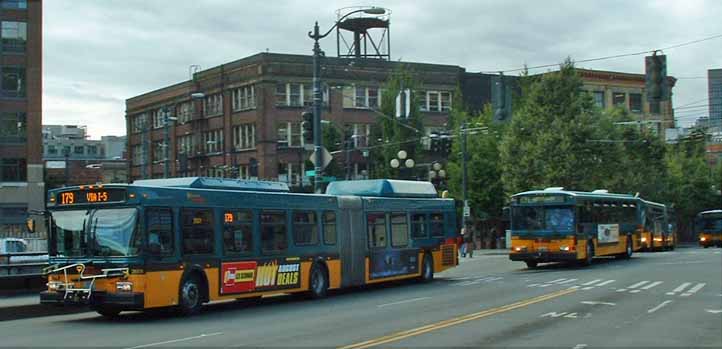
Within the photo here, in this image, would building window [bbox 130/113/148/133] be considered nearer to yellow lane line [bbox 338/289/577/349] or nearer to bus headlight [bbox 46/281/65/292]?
yellow lane line [bbox 338/289/577/349]

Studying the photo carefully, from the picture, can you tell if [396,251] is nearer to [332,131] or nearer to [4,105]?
[332,131]

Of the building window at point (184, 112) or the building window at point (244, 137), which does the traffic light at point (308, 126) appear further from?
the building window at point (184, 112)

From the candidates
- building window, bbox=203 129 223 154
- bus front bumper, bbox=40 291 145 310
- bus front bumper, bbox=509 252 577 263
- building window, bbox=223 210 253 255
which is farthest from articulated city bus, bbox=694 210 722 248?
bus front bumper, bbox=40 291 145 310

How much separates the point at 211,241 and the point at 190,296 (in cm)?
141

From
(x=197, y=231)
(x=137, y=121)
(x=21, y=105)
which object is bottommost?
(x=197, y=231)

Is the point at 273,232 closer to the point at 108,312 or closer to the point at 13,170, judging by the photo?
the point at 108,312

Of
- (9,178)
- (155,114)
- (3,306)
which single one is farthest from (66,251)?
(155,114)

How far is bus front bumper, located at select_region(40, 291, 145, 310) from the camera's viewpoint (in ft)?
59.2

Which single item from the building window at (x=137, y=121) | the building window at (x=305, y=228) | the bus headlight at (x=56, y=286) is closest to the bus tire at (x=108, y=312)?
the bus headlight at (x=56, y=286)

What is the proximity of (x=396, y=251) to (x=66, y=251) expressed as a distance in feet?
39.0

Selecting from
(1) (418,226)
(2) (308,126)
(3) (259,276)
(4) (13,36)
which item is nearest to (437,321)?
(3) (259,276)

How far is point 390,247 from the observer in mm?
28016

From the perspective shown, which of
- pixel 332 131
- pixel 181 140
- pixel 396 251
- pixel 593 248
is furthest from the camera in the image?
pixel 181 140

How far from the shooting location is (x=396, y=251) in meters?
28.3
